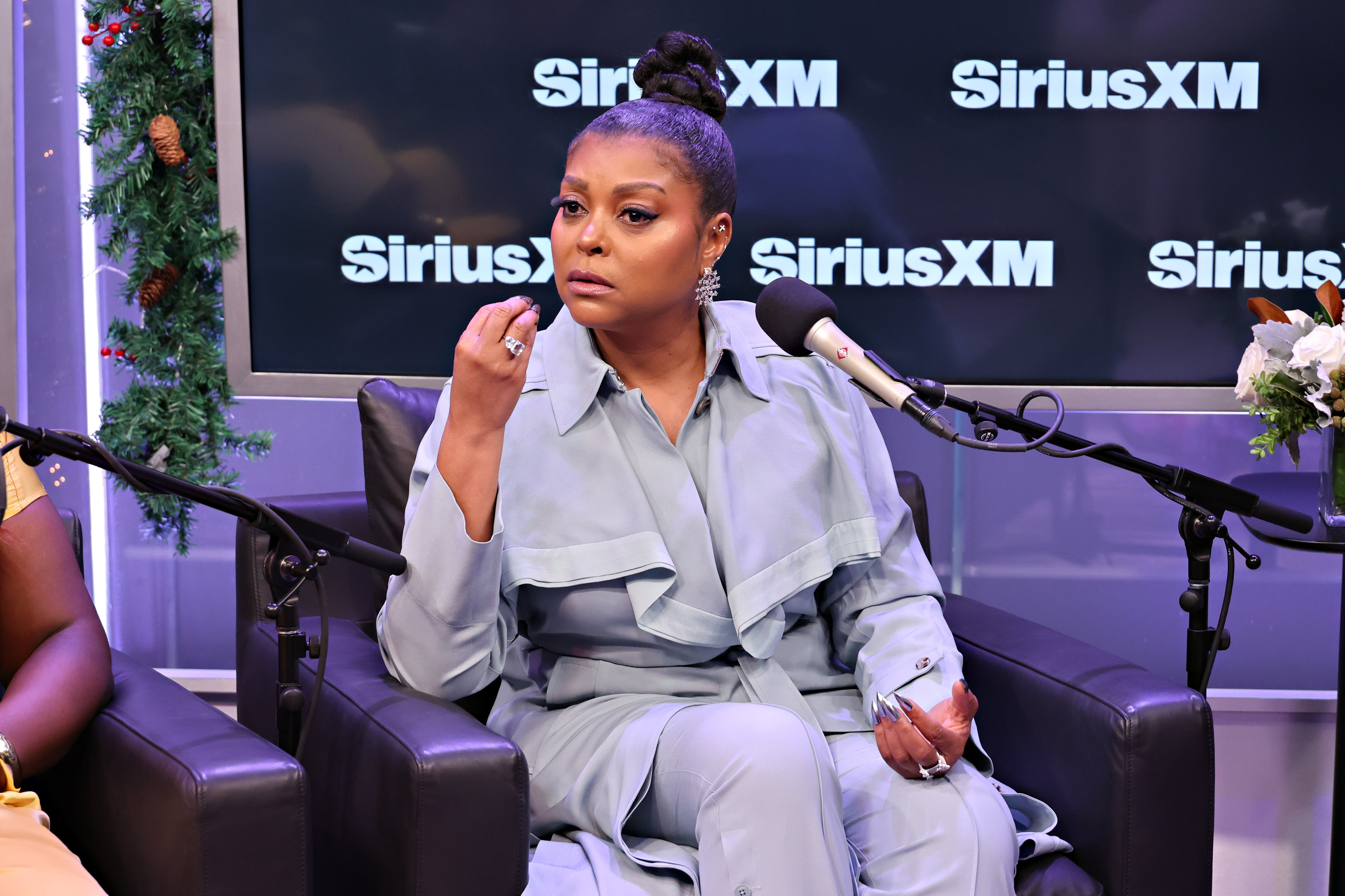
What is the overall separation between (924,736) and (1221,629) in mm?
474

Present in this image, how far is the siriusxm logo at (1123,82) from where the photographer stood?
→ 2623 mm

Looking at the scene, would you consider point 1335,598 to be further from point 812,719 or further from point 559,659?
point 559,659

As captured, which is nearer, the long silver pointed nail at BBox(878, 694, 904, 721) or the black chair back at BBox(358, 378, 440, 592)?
the long silver pointed nail at BBox(878, 694, 904, 721)

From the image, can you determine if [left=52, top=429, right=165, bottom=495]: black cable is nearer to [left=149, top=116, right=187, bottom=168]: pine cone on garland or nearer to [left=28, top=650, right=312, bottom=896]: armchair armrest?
[left=28, top=650, right=312, bottom=896]: armchair armrest

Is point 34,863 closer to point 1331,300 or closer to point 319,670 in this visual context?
point 319,670

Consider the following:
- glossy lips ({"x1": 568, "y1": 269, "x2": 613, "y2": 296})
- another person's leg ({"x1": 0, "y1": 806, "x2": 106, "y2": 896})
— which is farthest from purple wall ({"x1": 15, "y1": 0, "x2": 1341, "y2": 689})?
another person's leg ({"x1": 0, "y1": 806, "x2": 106, "y2": 896})

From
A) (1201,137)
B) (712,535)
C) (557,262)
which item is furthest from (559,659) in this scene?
(1201,137)

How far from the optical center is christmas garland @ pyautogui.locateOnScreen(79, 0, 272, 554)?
8.55 ft

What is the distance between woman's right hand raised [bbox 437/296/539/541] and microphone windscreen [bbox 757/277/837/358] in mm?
299

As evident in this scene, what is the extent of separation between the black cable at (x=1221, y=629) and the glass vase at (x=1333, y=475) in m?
0.49

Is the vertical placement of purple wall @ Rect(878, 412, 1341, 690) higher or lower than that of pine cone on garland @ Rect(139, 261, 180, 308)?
lower

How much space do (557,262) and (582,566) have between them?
446mm

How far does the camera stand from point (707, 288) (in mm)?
2029

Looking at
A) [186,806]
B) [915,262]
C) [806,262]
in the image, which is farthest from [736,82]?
[186,806]
